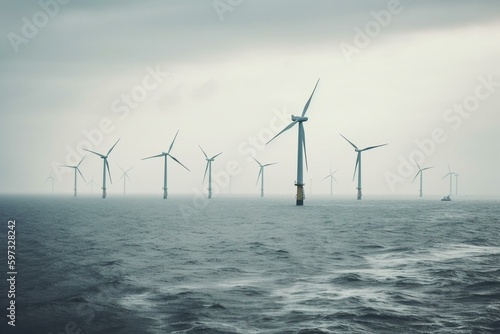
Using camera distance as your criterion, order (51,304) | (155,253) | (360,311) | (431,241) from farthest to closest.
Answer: (431,241), (155,253), (51,304), (360,311)

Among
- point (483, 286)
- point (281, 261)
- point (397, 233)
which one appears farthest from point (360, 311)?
point (397, 233)

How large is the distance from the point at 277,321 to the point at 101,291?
14.6 meters

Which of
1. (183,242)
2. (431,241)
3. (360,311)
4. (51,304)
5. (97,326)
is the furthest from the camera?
(183,242)

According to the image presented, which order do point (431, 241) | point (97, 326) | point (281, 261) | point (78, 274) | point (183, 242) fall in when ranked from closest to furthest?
point (97, 326) < point (78, 274) < point (281, 261) < point (431, 241) < point (183, 242)

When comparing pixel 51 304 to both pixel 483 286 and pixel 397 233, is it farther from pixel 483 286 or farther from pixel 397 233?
pixel 397 233

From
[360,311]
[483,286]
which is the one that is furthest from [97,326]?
[483,286]

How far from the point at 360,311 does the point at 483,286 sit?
38.4 feet

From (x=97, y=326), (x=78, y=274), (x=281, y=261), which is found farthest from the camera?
(x=281, y=261)

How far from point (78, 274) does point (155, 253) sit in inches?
638

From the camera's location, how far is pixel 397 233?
274ft

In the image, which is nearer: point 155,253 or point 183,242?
point 155,253

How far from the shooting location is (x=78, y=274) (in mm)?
44375

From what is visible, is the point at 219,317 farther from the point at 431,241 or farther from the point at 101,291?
the point at 431,241

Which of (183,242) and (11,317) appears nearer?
(11,317)
